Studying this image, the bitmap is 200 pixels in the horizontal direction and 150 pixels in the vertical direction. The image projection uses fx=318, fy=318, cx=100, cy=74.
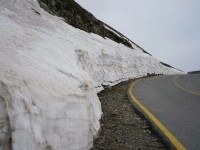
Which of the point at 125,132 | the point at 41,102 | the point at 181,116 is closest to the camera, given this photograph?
the point at 41,102

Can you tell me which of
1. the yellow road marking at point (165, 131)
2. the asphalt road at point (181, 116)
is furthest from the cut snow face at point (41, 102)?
the asphalt road at point (181, 116)

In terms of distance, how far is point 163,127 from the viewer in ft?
22.5

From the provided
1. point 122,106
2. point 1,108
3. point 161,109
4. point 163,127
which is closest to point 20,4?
point 122,106

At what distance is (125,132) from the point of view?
6.75m

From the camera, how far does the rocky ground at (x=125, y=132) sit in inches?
228

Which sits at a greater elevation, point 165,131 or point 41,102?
point 41,102

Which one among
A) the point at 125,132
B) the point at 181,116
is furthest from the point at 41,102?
the point at 181,116

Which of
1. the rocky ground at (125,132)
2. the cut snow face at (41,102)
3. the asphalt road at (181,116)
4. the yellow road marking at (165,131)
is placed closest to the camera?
the cut snow face at (41,102)

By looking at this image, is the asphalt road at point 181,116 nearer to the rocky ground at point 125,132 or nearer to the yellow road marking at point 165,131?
the yellow road marking at point 165,131

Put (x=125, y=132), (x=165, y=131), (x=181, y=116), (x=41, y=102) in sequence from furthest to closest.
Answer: (x=181, y=116), (x=125, y=132), (x=165, y=131), (x=41, y=102)

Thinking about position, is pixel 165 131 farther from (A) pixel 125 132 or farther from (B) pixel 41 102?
(B) pixel 41 102

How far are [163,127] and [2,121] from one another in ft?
13.6

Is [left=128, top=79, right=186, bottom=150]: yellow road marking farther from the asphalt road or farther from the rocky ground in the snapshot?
the rocky ground

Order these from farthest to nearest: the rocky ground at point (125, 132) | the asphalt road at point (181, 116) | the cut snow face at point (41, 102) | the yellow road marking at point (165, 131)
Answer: the asphalt road at point (181, 116)
the rocky ground at point (125, 132)
the yellow road marking at point (165, 131)
the cut snow face at point (41, 102)
